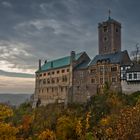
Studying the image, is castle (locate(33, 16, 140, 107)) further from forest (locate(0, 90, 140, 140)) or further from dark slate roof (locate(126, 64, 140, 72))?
forest (locate(0, 90, 140, 140))

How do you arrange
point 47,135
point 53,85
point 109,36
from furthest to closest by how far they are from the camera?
point 53,85 < point 109,36 < point 47,135

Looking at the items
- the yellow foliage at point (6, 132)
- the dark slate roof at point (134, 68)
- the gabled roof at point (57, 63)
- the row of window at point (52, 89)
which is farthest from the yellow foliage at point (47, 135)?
the yellow foliage at point (6, 132)

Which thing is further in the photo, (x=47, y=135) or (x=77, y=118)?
(x=77, y=118)

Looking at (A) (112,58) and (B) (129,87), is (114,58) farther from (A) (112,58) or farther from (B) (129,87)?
(B) (129,87)

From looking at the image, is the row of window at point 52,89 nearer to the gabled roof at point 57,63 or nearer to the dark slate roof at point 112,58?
the gabled roof at point 57,63

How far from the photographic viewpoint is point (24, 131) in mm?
72750

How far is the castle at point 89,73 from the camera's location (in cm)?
6438

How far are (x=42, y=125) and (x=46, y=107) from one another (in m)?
11.0

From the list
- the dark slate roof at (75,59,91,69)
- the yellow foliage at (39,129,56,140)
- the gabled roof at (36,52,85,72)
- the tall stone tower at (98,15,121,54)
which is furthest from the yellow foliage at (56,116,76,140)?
the tall stone tower at (98,15,121,54)

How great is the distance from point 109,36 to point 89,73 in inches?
466

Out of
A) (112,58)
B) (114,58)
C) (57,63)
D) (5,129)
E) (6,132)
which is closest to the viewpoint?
(5,129)

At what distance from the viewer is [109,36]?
248 feet

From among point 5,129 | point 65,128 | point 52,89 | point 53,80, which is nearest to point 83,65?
point 53,80

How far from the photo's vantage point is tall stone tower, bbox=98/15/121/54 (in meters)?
75.0
